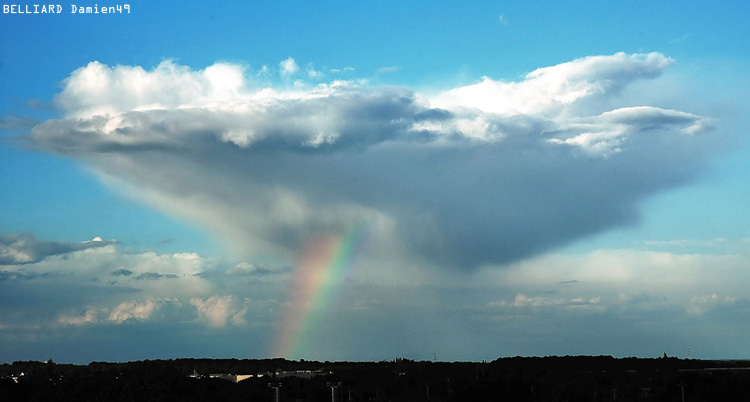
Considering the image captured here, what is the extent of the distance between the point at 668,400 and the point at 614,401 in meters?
12.9

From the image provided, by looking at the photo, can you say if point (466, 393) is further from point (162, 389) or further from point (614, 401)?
point (162, 389)

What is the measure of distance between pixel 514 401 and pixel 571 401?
1235 cm

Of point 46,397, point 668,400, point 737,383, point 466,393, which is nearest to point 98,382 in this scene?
point 46,397

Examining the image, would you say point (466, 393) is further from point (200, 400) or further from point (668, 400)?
point (200, 400)

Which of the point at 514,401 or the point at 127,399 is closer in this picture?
the point at 127,399

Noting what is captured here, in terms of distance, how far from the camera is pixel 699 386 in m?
190

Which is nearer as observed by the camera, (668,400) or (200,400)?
(668,400)

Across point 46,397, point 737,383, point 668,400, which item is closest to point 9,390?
point 46,397

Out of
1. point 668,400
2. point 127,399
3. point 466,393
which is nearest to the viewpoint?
point 127,399

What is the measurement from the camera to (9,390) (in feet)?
642

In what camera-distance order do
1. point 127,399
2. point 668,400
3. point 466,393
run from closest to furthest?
point 127,399 < point 668,400 < point 466,393

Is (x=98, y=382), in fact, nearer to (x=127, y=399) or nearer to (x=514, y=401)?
(x=127, y=399)

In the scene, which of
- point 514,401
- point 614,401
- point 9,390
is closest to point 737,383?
point 614,401

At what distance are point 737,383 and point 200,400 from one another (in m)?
115
